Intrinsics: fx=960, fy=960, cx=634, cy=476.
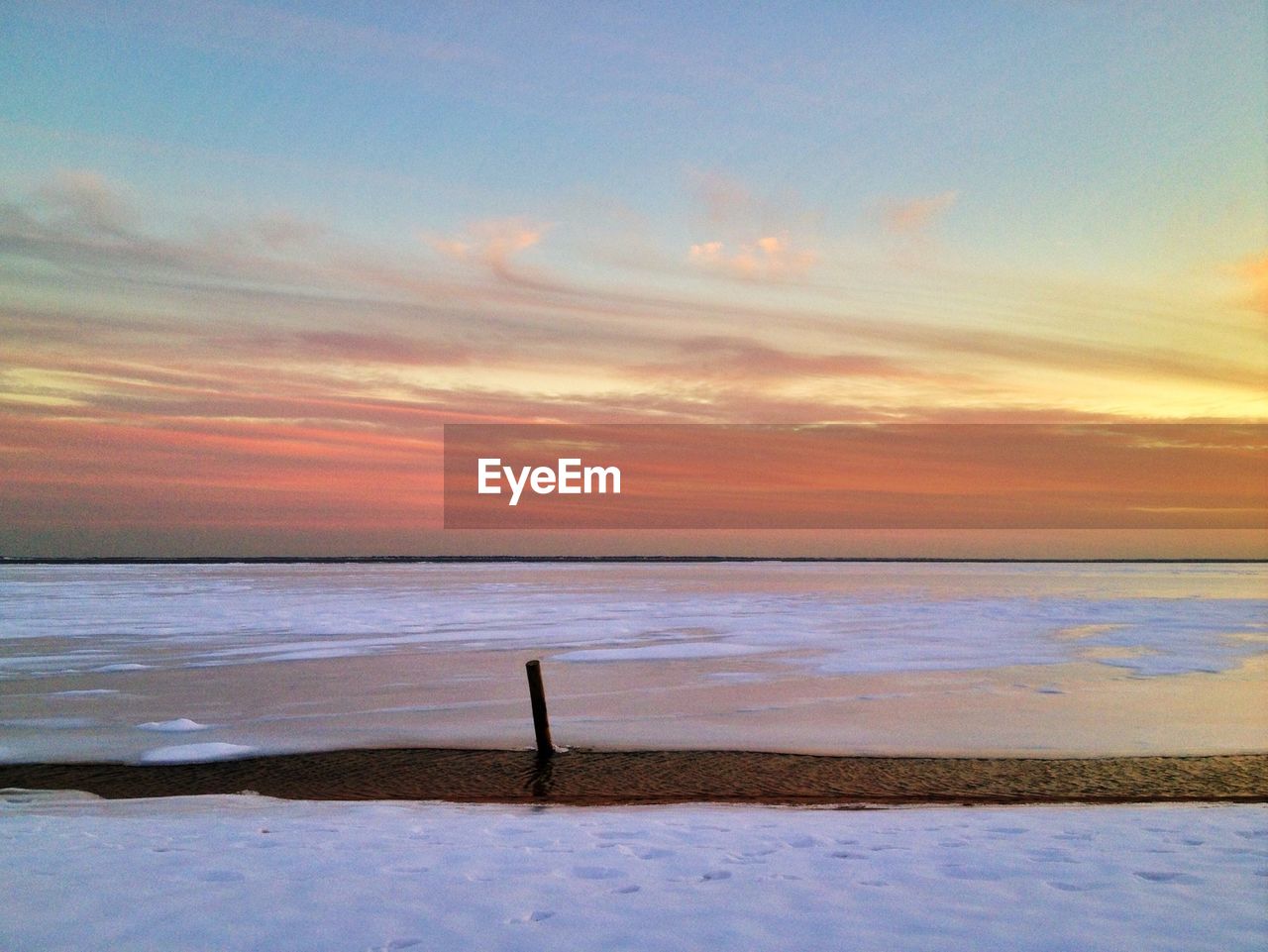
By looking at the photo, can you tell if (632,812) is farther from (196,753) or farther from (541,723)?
(196,753)

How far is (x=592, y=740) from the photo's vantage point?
1177cm

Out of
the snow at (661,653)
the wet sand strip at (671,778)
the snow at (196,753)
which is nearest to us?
the wet sand strip at (671,778)

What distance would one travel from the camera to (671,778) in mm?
9977

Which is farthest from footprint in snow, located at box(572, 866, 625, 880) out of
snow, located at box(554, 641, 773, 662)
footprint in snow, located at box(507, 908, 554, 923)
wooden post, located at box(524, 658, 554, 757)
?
snow, located at box(554, 641, 773, 662)

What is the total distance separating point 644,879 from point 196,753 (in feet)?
23.4

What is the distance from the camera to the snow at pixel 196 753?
10.8 m

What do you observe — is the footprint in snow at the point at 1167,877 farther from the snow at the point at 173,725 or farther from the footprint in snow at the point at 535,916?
the snow at the point at 173,725

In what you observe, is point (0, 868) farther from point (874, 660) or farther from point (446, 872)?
point (874, 660)

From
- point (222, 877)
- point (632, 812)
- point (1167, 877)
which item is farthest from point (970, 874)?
point (222, 877)

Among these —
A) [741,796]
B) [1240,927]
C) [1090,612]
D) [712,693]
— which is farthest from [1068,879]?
[1090,612]

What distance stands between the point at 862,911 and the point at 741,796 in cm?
346

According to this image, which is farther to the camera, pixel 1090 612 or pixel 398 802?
pixel 1090 612

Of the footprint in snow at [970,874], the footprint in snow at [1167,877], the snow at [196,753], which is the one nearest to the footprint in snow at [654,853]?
the footprint in snow at [970,874]

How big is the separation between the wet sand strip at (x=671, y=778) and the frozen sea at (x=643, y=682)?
58cm
